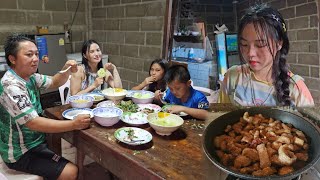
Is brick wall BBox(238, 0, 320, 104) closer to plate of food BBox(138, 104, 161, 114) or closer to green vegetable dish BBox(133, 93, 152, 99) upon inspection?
plate of food BBox(138, 104, 161, 114)

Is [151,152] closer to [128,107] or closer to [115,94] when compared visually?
[128,107]

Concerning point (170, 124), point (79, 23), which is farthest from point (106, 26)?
point (170, 124)

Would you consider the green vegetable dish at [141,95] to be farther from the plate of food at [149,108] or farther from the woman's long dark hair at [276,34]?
the woman's long dark hair at [276,34]

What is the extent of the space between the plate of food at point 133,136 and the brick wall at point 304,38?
0.82m

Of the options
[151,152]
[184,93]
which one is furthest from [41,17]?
[151,152]

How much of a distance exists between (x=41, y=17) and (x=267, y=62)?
134 inches

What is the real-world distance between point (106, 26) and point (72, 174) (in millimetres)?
2498

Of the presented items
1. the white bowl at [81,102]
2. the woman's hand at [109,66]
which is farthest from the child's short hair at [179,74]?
the woman's hand at [109,66]

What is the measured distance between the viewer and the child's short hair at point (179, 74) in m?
1.62

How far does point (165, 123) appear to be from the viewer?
4.86 feet

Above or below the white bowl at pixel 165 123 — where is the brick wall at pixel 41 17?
above

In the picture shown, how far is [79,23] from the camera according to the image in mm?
3895

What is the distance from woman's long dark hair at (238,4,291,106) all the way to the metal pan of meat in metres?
0.06

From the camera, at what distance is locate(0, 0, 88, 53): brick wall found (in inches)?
127
